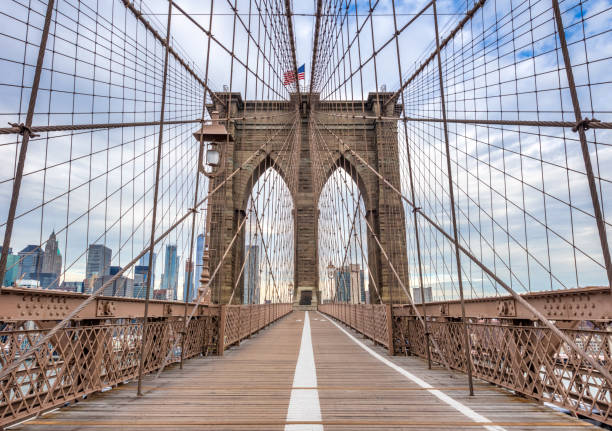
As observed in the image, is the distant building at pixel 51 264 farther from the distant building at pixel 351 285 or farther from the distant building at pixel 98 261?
the distant building at pixel 351 285

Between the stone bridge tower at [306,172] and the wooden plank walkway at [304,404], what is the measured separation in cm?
1596

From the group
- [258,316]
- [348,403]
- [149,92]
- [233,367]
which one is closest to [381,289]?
[258,316]

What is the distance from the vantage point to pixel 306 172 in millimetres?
25766

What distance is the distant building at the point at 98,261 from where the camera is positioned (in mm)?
6469

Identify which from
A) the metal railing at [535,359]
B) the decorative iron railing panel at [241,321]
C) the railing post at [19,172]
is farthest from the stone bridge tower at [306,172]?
the railing post at [19,172]

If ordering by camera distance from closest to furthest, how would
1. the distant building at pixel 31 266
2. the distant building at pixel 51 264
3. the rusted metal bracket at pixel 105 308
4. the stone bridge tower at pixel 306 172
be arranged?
the rusted metal bracket at pixel 105 308
the distant building at pixel 31 266
the distant building at pixel 51 264
the stone bridge tower at pixel 306 172

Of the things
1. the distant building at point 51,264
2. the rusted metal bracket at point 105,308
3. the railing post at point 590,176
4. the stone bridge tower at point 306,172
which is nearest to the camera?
the railing post at point 590,176

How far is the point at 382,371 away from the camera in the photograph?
12.6 ft

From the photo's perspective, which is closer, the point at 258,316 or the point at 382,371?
the point at 382,371

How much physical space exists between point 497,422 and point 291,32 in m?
17.8

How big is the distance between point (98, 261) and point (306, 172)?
19.7 m

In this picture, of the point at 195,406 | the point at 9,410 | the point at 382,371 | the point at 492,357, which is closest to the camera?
A: the point at 9,410

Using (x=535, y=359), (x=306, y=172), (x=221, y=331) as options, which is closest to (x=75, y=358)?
(x=221, y=331)

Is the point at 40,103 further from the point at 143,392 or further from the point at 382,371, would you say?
the point at 382,371
